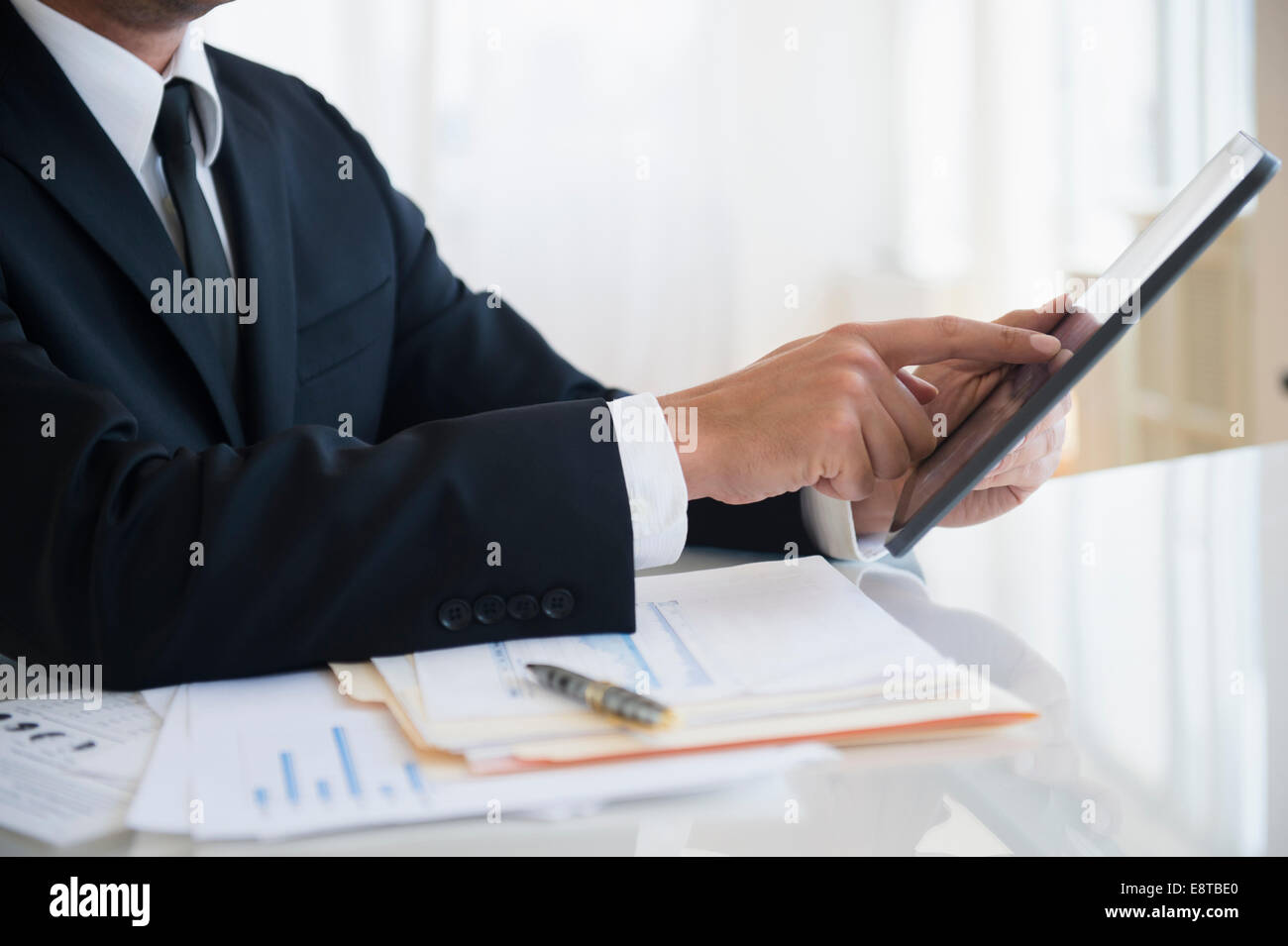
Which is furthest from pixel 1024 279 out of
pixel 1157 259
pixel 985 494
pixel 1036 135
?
pixel 1157 259

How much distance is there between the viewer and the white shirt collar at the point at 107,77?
1059 millimetres

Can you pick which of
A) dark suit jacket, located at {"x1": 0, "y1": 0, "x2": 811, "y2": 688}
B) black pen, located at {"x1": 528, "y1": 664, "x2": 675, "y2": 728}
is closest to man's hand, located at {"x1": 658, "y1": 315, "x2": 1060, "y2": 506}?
dark suit jacket, located at {"x1": 0, "y1": 0, "x2": 811, "y2": 688}

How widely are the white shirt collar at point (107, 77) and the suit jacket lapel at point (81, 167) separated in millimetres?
41

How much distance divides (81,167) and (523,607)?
57cm

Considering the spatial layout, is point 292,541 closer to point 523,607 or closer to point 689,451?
point 523,607

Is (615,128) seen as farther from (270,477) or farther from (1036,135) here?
(270,477)

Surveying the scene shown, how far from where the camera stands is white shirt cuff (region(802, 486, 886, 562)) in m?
1.03

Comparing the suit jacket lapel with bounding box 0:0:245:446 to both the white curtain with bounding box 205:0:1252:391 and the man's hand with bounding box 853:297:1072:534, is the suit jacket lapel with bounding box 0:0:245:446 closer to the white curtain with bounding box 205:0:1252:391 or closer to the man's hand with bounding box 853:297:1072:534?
the man's hand with bounding box 853:297:1072:534

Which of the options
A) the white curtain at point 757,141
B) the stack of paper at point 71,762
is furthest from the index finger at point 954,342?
the white curtain at point 757,141

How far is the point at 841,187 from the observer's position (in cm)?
335

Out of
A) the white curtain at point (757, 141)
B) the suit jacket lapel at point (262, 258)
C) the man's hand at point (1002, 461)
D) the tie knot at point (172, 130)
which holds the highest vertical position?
the white curtain at point (757, 141)

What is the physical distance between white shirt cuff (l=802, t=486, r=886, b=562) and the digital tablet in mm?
174

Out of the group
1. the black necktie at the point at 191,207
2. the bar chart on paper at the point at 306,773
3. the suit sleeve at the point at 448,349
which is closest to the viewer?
the bar chart on paper at the point at 306,773

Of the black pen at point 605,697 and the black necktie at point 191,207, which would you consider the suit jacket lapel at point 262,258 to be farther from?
the black pen at point 605,697
